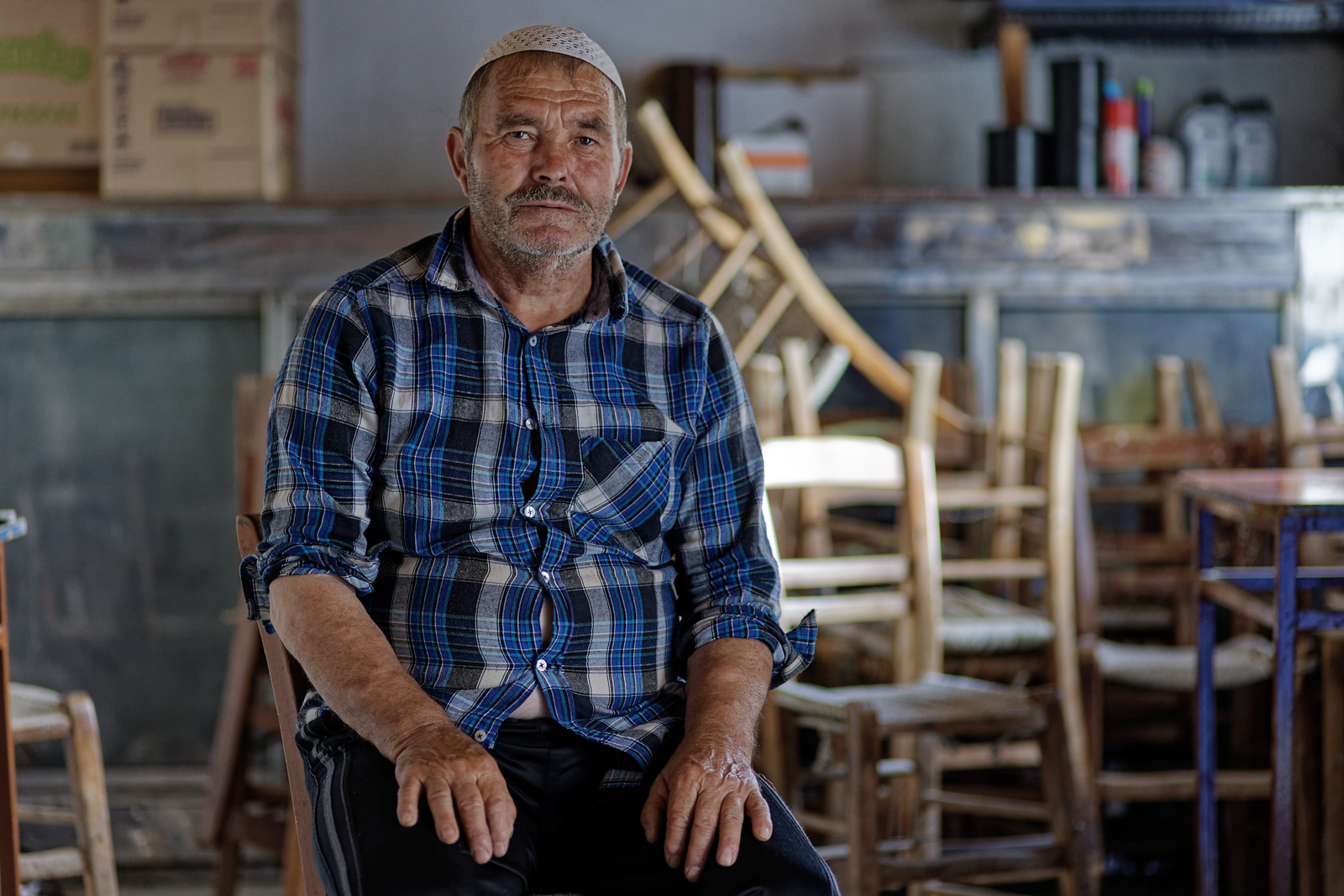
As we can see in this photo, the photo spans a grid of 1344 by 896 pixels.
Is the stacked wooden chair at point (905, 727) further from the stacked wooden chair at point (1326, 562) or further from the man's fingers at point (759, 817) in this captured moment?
the man's fingers at point (759, 817)

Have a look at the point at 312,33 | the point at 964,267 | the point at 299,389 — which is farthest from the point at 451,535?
the point at 312,33

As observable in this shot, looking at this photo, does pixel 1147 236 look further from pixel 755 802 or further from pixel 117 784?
pixel 117 784

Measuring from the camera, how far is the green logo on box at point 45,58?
329 cm

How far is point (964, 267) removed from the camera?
3289 mm

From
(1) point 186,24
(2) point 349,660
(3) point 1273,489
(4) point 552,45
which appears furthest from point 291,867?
(1) point 186,24

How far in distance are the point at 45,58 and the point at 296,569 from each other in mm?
2642

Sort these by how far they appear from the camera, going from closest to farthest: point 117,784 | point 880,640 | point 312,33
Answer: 1. point 880,640
2. point 117,784
3. point 312,33

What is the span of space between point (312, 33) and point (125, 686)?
192 cm

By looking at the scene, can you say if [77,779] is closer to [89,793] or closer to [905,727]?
[89,793]

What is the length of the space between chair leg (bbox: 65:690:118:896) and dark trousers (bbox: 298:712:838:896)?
0.74m

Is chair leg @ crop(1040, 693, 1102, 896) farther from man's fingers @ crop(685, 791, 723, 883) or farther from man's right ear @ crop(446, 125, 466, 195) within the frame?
man's right ear @ crop(446, 125, 466, 195)

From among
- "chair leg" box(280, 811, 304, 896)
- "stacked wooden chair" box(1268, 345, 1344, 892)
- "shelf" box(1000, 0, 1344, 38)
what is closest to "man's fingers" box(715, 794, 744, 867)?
"chair leg" box(280, 811, 304, 896)

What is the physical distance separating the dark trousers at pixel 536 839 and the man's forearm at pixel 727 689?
69 mm

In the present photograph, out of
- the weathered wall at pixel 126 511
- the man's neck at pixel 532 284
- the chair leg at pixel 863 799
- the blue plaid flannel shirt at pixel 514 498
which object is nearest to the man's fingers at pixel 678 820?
the blue plaid flannel shirt at pixel 514 498
